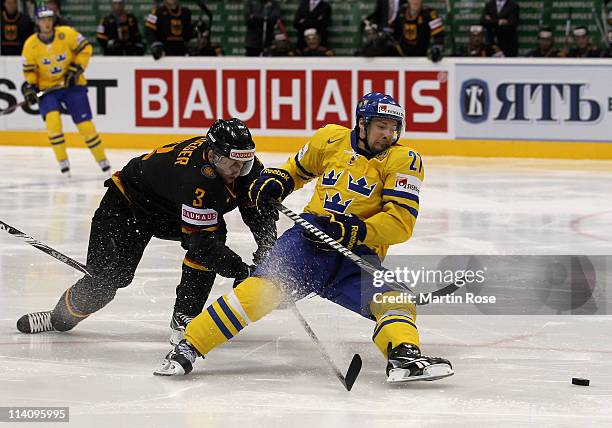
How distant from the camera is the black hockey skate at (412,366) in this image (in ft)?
12.3

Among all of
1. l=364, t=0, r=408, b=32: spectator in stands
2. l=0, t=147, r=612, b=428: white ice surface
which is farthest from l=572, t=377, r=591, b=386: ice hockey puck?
l=364, t=0, r=408, b=32: spectator in stands

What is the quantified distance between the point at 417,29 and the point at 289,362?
7.73m

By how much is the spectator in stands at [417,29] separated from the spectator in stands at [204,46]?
75.8 inches

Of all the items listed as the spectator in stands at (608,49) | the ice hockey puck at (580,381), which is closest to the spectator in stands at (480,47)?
the spectator in stands at (608,49)

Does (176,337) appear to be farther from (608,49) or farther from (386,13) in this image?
(386,13)

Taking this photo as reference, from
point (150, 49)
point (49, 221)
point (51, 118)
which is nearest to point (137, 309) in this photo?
point (49, 221)

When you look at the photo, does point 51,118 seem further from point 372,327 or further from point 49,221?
point 372,327

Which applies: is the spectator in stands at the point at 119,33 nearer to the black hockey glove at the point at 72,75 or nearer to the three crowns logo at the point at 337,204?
the black hockey glove at the point at 72,75

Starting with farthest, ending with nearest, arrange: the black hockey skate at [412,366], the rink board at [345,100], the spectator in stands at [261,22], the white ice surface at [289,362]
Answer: the spectator in stands at [261,22] < the rink board at [345,100] < the black hockey skate at [412,366] < the white ice surface at [289,362]

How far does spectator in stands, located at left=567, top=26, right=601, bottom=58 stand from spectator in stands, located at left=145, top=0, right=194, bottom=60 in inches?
150

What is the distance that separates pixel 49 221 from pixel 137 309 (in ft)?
8.42

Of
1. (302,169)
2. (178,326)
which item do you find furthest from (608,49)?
(178,326)

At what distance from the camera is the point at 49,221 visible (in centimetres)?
740

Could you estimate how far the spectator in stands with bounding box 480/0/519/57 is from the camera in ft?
37.6
